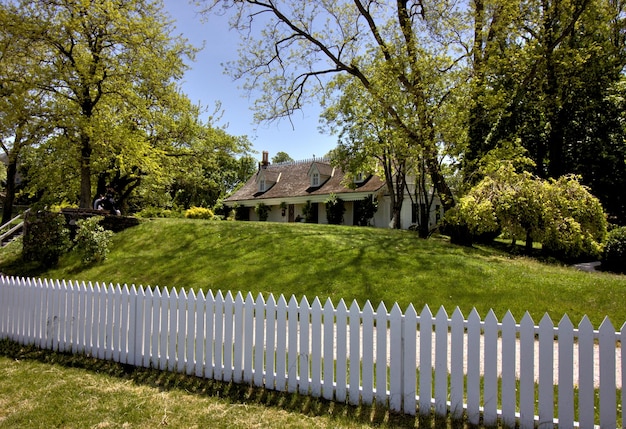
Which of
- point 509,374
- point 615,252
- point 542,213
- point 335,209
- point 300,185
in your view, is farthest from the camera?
point 300,185

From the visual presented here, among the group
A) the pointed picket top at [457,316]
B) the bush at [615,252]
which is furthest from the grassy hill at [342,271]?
the pointed picket top at [457,316]

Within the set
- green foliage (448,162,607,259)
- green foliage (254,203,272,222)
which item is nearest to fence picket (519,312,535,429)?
green foliage (448,162,607,259)

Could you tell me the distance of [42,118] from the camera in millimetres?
16156

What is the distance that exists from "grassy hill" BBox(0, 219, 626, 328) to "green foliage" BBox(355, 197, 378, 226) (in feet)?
47.7

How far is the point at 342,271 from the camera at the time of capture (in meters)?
10.3

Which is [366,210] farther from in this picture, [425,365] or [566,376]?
[566,376]

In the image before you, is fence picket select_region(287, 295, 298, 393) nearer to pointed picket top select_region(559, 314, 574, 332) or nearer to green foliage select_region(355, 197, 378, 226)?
pointed picket top select_region(559, 314, 574, 332)

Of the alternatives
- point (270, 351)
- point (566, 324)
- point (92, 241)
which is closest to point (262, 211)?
point (92, 241)

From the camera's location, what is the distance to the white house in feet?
97.6

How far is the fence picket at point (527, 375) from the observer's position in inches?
151

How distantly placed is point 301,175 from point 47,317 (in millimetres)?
31676

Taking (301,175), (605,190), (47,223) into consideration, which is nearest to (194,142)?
(47,223)

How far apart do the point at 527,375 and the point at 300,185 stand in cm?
3222

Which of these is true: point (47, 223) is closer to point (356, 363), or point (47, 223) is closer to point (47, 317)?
point (47, 317)
